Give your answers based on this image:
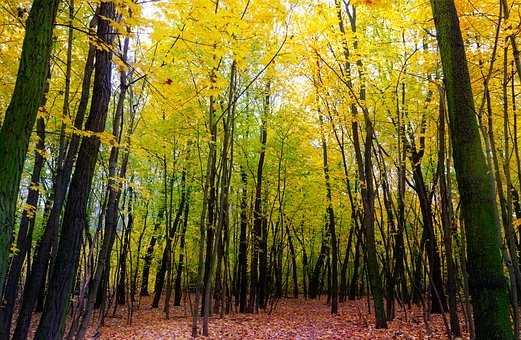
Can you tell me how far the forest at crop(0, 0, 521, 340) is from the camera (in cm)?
388

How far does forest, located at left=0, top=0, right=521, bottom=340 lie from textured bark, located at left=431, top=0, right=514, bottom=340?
0.05ft

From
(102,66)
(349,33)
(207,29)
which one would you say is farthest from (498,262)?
(349,33)

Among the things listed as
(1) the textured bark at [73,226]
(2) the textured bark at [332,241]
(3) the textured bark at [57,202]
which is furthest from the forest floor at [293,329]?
(1) the textured bark at [73,226]

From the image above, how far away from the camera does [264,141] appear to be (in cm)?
1659

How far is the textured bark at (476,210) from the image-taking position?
3.43 m

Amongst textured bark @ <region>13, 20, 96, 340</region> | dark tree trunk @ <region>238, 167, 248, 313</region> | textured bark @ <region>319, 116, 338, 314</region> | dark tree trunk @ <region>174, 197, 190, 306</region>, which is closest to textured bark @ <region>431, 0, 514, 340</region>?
textured bark @ <region>13, 20, 96, 340</region>

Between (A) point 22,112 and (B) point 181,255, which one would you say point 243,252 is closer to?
(B) point 181,255

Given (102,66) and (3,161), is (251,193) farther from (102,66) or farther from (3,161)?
(3,161)

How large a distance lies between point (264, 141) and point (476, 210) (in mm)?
13235

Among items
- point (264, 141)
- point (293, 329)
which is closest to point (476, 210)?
point (293, 329)

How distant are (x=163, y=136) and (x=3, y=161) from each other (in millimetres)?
11292

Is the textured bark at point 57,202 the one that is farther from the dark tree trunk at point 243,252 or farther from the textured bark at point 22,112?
the dark tree trunk at point 243,252

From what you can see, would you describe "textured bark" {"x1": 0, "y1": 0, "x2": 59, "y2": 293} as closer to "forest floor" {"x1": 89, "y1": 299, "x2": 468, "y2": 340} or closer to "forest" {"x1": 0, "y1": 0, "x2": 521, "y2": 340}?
"forest" {"x1": 0, "y1": 0, "x2": 521, "y2": 340}

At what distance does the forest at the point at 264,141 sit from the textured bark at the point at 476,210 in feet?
0.05
